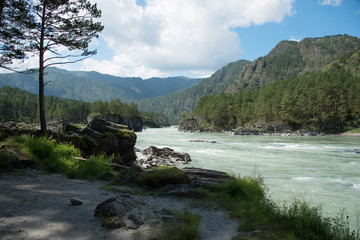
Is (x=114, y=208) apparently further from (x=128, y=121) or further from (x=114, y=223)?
(x=128, y=121)

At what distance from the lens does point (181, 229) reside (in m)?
4.55

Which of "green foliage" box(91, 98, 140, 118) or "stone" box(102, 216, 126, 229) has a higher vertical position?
"green foliage" box(91, 98, 140, 118)

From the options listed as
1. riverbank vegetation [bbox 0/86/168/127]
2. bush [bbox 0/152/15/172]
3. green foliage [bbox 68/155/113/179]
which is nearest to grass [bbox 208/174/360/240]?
green foliage [bbox 68/155/113/179]

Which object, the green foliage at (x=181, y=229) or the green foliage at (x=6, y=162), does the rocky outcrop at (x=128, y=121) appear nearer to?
the green foliage at (x=6, y=162)

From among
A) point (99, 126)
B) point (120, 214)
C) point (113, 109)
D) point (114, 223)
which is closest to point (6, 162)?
point (120, 214)

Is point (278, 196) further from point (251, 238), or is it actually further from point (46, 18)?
point (46, 18)

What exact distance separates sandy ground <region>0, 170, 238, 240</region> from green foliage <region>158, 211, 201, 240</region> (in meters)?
0.29

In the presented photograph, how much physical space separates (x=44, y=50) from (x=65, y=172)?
9.20 metres

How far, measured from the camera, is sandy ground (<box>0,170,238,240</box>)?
14.6ft

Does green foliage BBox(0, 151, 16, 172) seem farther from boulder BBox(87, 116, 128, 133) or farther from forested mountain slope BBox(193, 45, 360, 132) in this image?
forested mountain slope BBox(193, 45, 360, 132)

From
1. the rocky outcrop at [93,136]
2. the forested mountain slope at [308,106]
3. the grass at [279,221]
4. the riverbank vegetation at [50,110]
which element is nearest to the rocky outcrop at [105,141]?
the rocky outcrop at [93,136]

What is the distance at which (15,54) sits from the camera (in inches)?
541

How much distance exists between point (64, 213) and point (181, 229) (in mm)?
3171

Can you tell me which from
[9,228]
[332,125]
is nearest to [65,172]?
[9,228]
